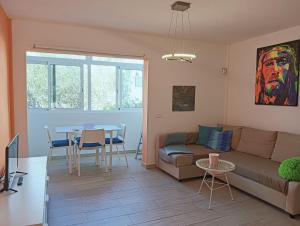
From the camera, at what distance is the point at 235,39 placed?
15.6 ft

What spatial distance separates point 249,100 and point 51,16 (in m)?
3.78

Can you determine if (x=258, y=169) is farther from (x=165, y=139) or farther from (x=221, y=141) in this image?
(x=165, y=139)

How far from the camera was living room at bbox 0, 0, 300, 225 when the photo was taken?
2.97m

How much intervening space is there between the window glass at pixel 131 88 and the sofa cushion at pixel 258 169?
2734mm

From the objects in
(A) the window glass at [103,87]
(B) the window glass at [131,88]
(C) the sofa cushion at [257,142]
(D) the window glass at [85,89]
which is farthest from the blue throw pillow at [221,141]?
(D) the window glass at [85,89]

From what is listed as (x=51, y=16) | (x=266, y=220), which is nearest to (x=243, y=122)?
(x=266, y=220)

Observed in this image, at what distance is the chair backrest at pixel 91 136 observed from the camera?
414 cm

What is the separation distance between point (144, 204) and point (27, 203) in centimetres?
162

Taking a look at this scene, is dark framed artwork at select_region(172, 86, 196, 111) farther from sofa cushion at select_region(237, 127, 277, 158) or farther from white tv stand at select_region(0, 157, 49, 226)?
white tv stand at select_region(0, 157, 49, 226)

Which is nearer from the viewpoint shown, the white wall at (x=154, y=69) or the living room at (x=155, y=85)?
the living room at (x=155, y=85)

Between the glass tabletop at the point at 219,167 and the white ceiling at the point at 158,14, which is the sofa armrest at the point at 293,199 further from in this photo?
the white ceiling at the point at 158,14

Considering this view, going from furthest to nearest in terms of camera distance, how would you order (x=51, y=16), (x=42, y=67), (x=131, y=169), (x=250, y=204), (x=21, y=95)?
(x=42, y=67) < (x=131, y=169) < (x=21, y=95) < (x=51, y=16) < (x=250, y=204)

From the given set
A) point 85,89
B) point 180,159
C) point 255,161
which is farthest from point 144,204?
point 85,89

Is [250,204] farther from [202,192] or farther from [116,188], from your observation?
[116,188]
